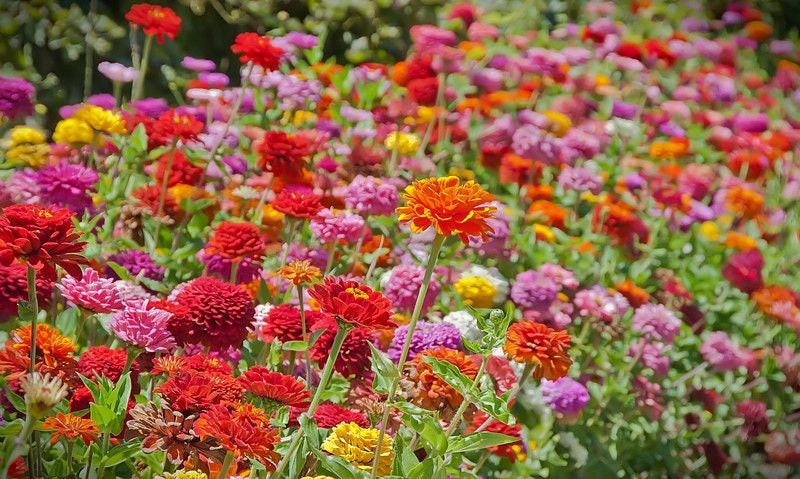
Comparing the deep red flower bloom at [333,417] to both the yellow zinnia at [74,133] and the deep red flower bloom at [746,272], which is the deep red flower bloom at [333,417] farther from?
the deep red flower bloom at [746,272]

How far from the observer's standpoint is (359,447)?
1103mm

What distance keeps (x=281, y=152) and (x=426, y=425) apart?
2.75 ft

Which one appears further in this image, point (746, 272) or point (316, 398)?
point (746, 272)

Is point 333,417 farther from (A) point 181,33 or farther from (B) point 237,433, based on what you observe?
(A) point 181,33

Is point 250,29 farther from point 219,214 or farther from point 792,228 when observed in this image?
point 792,228

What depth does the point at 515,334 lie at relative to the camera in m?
1.18

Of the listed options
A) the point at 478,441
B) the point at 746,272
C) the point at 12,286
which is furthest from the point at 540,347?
the point at 746,272

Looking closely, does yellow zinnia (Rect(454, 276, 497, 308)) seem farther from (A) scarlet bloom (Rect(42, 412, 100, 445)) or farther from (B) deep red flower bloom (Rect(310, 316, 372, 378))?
(A) scarlet bloom (Rect(42, 412, 100, 445))

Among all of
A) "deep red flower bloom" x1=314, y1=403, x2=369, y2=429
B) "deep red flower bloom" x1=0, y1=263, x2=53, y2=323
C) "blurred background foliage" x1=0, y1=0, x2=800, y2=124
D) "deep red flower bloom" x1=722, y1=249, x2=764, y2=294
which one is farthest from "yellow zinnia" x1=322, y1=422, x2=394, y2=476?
"blurred background foliage" x1=0, y1=0, x2=800, y2=124

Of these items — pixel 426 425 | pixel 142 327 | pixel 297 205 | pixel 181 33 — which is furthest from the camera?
pixel 181 33

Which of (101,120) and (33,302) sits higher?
(33,302)

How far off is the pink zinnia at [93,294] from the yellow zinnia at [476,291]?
2.90ft

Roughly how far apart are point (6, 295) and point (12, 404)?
0.59 feet

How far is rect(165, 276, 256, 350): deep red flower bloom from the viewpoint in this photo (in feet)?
4.03
